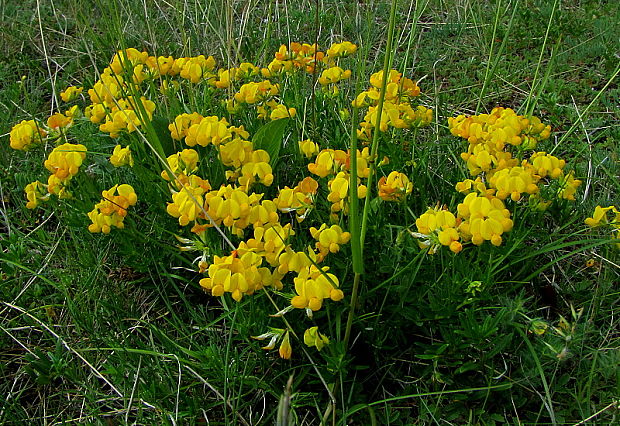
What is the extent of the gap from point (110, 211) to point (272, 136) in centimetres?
62

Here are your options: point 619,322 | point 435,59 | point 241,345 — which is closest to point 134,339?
point 241,345

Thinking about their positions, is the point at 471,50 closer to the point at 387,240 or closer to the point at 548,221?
the point at 548,221

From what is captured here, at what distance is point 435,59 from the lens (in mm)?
3520

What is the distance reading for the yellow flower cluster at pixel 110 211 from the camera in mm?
1680

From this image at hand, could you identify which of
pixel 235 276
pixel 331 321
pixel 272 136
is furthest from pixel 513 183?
pixel 272 136

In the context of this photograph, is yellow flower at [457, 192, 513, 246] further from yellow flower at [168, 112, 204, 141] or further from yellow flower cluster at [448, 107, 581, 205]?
yellow flower at [168, 112, 204, 141]

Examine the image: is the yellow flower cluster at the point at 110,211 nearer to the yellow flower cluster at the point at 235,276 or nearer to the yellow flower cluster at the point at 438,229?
the yellow flower cluster at the point at 235,276

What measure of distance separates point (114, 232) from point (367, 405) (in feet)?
2.95

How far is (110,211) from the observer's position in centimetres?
168

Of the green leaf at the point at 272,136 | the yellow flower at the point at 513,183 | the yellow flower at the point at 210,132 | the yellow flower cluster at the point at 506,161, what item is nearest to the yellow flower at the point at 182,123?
the yellow flower at the point at 210,132

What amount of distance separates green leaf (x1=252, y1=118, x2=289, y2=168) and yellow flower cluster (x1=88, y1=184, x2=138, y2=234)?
52cm

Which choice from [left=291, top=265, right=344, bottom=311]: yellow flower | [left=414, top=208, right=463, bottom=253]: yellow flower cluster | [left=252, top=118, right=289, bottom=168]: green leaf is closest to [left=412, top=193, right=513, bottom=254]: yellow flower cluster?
[left=414, top=208, right=463, bottom=253]: yellow flower cluster

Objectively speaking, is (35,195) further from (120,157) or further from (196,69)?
(196,69)

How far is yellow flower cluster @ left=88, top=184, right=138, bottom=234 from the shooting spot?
1.68m
